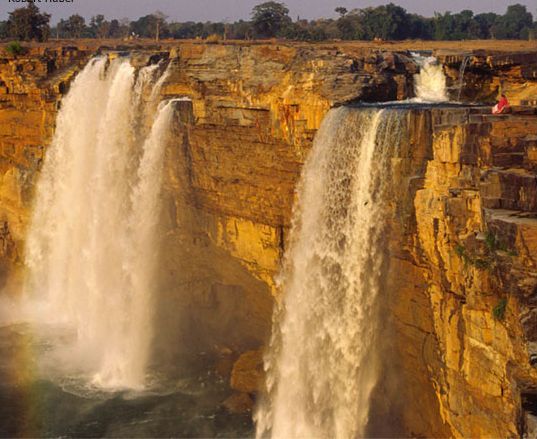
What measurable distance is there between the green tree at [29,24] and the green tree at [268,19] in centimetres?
1149

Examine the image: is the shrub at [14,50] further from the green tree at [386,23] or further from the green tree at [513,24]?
the green tree at [513,24]

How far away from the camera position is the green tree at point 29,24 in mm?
41531

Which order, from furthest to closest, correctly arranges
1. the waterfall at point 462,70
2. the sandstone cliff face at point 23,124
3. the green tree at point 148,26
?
the green tree at point 148,26 → the sandstone cliff face at point 23,124 → the waterfall at point 462,70

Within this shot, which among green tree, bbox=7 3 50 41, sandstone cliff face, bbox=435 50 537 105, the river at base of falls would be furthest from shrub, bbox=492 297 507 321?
green tree, bbox=7 3 50 41

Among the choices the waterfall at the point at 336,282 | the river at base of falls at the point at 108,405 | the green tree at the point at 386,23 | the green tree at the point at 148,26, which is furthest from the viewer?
the green tree at the point at 148,26

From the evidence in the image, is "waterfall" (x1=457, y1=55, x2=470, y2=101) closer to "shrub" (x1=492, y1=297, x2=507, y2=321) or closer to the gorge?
the gorge

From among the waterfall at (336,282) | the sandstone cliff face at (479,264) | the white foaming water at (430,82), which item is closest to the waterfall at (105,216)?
the waterfall at (336,282)

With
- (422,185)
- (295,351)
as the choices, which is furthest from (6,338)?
(422,185)

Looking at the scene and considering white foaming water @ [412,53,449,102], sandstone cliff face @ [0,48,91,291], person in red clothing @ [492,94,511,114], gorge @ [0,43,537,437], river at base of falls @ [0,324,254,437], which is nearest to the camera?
gorge @ [0,43,537,437]

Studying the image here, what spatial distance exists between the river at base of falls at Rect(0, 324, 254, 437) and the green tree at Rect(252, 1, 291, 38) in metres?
24.6

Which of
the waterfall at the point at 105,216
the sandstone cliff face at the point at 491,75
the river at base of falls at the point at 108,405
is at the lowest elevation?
the river at base of falls at the point at 108,405

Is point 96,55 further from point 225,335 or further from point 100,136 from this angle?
point 225,335

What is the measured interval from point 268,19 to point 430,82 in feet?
80.0

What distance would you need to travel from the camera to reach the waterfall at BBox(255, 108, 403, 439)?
1536 cm
